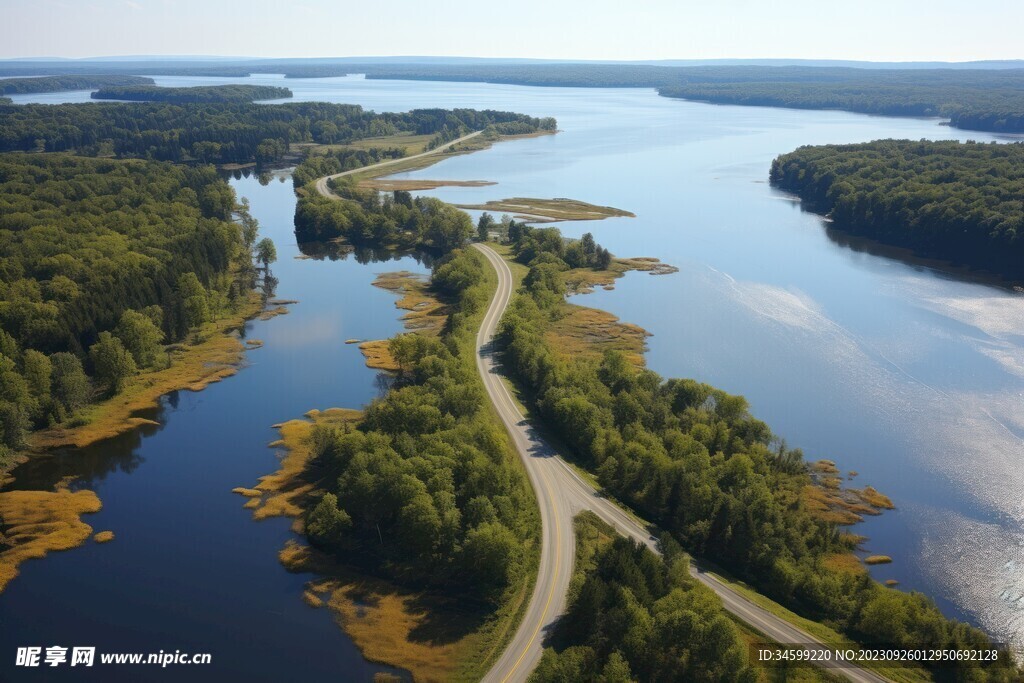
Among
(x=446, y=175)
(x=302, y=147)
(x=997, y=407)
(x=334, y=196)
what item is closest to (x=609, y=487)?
(x=997, y=407)

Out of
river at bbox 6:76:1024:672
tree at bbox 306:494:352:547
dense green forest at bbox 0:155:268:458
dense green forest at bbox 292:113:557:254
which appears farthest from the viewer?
dense green forest at bbox 292:113:557:254

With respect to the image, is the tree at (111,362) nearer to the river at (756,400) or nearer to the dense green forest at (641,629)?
the river at (756,400)

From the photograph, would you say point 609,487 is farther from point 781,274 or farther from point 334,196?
point 334,196

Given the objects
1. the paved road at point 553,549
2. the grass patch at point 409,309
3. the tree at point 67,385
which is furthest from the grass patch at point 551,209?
the tree at point 67,385

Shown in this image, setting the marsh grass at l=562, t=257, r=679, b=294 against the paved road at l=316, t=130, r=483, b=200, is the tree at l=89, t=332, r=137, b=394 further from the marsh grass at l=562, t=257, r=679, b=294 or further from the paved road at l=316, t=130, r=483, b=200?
the paved road at l=316, t=130, r=483, b=200

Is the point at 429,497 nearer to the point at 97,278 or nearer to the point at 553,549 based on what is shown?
the point at 553,549

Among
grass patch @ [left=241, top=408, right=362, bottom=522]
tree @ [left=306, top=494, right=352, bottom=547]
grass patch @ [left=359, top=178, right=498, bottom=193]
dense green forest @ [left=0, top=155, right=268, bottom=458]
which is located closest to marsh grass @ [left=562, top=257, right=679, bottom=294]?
dense green forest @ [left=0, top=155, right=268, bottom=458]
